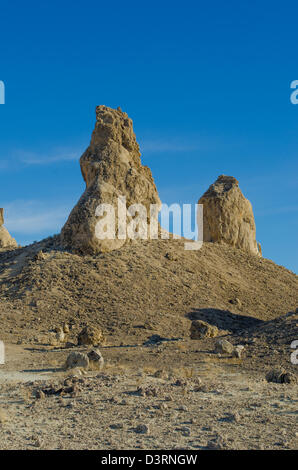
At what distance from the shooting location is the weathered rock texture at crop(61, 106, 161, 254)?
27.5 metres

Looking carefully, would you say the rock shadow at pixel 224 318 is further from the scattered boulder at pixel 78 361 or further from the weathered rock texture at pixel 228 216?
the scattered boulder at pixel 78 361

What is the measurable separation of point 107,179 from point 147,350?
1457 centimetres

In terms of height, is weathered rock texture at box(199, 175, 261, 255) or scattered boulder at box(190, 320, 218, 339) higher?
weathered rock texture at box(199, 175, 261, 255)

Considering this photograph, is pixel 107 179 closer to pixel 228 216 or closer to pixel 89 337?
pixel 228 216

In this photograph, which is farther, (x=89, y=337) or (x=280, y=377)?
(x=89, y=337)

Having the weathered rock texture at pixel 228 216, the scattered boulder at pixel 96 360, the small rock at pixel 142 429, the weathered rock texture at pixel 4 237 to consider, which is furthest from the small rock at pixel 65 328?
the weathered rock texture at pixel 4 237

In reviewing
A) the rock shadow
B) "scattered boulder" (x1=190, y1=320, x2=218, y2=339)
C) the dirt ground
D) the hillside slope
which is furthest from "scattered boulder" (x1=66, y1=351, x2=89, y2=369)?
the rock shadow

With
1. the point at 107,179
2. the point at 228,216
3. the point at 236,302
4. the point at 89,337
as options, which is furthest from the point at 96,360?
the point at 228,216

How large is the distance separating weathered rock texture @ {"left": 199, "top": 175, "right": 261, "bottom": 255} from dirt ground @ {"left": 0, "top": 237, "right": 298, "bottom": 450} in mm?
1652

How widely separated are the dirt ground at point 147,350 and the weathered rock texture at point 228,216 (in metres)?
1.65

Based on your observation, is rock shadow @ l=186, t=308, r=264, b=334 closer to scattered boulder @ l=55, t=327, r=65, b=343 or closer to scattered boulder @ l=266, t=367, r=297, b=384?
scattered boulder @ l=55, t=327, r=65, b=343

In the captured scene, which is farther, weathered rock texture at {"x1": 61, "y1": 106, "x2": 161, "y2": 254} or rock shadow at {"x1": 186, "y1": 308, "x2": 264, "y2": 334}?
weathered rock texture at {"x1": 61, "y1": 106, "x2": 161, "y2": 254}

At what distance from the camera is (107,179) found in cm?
2945

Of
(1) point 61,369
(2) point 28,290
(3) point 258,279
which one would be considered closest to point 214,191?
(3) point 258,279
